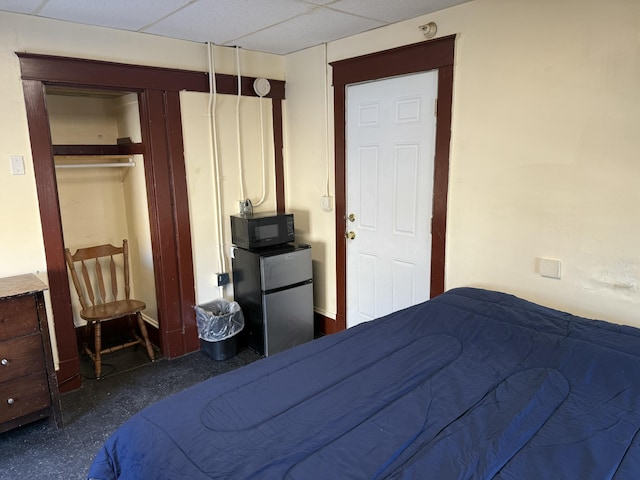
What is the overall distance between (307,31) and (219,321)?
2148mm

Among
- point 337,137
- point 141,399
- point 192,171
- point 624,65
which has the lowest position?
point 141,399

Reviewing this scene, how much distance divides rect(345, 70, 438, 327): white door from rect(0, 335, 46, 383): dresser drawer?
6.83 feet

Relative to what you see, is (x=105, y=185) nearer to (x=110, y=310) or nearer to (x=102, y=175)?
(x=102, y=175)

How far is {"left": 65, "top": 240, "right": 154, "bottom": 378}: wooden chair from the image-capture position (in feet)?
10.1

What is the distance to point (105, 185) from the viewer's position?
3.68 meters

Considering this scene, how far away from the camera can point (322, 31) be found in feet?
9.65

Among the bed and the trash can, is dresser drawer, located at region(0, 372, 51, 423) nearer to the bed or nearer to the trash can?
the trash can

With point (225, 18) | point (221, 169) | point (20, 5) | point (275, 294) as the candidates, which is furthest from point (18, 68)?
point (275, 294)

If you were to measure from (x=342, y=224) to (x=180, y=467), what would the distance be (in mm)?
2378

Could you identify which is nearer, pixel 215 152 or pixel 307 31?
pixel 307 31

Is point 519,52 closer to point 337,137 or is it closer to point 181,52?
point 337,137

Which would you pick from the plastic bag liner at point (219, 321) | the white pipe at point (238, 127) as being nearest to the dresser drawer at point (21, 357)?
the plastic bag liner at point (219, 321)

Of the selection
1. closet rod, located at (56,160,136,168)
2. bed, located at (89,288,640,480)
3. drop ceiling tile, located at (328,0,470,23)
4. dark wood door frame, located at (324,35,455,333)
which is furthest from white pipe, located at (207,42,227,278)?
bed, located at (89,288,640,480)

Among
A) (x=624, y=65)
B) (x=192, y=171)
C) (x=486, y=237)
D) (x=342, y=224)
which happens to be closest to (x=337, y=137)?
(x=342, y=224)
